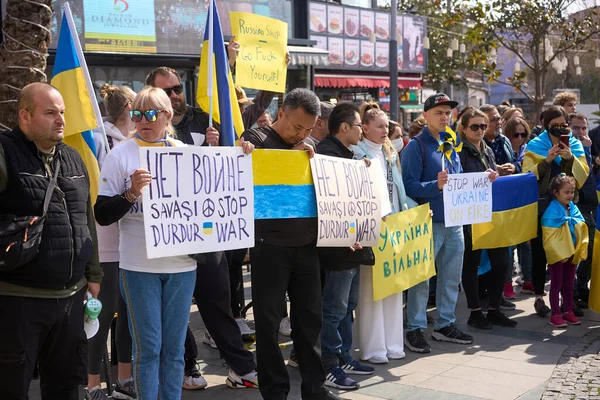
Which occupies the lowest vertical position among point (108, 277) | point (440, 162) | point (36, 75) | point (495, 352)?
point (495, 352)

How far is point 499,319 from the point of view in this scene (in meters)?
7.37

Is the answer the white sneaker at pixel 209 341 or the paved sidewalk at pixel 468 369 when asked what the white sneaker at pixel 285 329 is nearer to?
the paved sidewalk at pixel 468 369

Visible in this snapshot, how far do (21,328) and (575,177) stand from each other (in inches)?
224

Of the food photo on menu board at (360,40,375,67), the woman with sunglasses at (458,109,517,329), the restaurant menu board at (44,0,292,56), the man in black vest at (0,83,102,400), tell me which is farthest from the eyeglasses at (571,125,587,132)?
the food photo on menu board at (360,40,375,67)

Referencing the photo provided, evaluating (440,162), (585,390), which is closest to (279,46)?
(440,162)

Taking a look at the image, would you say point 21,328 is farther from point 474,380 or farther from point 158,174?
point 474,380

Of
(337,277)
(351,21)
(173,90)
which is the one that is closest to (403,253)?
(337,277)

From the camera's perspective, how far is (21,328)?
366 cm

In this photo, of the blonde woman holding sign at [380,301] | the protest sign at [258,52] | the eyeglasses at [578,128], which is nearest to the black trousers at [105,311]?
the blonde woman holding sign at [380,301]

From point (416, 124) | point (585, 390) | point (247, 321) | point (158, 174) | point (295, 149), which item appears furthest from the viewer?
point (416, 124)

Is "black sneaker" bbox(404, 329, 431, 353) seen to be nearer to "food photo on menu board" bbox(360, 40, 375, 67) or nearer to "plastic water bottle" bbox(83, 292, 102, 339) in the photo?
"plastic water bottle" bbox(83, 292, 102, 339)

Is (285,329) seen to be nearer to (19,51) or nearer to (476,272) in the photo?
(476,272)

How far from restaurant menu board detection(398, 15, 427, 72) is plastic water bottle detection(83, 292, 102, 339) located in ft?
→ 74.6

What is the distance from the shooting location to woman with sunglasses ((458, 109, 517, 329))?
23.1 ft
